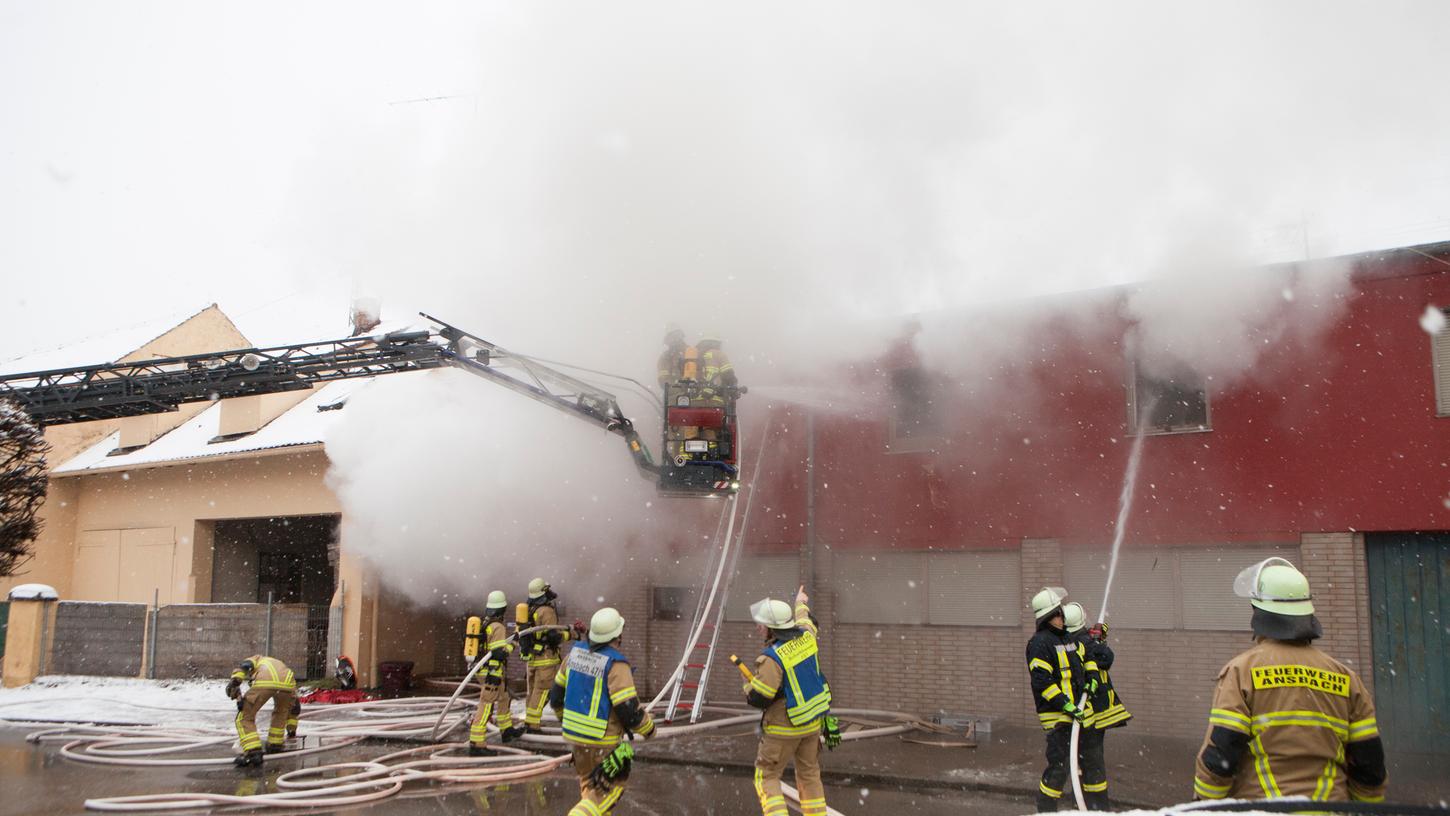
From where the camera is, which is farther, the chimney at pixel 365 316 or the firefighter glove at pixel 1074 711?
the chimney at pixel 365 316

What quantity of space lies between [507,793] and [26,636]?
496 inches

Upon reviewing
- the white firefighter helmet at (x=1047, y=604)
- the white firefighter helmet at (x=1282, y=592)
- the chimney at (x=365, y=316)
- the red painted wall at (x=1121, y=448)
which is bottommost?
the white firefighter helmet at (x=1047, y=604)

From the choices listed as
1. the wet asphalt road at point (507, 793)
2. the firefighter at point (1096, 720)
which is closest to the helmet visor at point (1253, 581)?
the firefighter at point (1096, 720)

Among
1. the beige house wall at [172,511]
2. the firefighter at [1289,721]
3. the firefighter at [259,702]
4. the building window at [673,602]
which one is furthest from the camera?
the beige house wall at [172,511]

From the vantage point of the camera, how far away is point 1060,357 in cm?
1062

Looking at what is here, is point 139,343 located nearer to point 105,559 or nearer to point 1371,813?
point 105,559

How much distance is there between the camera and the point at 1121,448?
402 inches

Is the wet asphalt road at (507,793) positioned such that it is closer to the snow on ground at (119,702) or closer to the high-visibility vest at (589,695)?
the high-visibility vest at (589,695)

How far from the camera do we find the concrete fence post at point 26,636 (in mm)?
16234

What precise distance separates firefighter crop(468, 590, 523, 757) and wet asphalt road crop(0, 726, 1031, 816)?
3.27 ft

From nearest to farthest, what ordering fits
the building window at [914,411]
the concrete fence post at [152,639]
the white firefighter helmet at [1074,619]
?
the white firefighter helmet at [1074,619], the building window at [914,411], the concrete fence post at [152,639]

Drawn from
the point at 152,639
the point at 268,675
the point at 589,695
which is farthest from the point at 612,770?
the point at 152,639

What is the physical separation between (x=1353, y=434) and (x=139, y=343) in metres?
23.6

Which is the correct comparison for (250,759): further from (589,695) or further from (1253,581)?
(1253,581)
